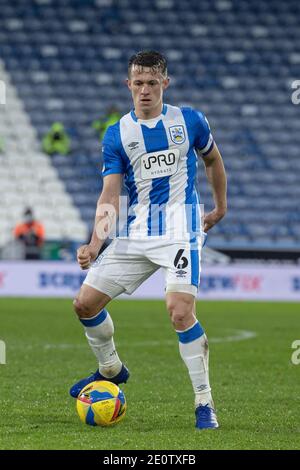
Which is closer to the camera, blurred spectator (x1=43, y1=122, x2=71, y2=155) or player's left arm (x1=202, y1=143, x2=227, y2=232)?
player's left arm (x1=202, y1=143, x2=227, y2=232)

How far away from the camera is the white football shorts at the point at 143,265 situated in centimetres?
635

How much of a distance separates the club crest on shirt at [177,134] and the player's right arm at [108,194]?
13.8 inches

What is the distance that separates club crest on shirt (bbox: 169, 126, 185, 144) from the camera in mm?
6480

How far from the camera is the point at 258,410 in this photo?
278 inches

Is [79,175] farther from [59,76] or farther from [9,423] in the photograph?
[9,423]

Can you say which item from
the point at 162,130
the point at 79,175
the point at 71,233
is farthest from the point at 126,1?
the point at 162,130

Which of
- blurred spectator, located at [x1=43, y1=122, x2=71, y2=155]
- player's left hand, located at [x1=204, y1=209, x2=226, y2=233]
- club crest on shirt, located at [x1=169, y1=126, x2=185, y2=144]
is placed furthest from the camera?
blurred spectator, located at [x1=43, y1=122, x2=71, y2=155]

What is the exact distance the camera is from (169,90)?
90.1 ft

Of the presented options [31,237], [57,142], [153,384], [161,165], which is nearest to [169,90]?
[57,142]

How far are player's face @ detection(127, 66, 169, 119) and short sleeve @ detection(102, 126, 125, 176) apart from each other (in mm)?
227

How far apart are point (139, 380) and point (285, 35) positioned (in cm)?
2164

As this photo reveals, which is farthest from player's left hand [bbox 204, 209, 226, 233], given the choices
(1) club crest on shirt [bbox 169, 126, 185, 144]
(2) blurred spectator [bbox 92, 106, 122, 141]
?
(2) blurred spectator [bbox 92, 106, 122, 141]

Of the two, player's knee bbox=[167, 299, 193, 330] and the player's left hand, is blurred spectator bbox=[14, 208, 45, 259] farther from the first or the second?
player's knee bbox=[167, 299, 193, 330]

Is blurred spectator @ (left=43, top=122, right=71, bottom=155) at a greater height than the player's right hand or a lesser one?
lesser
